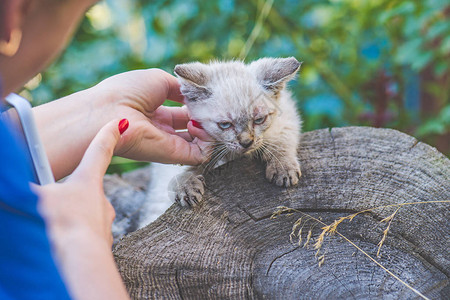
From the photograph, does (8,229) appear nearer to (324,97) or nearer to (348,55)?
(324,97)

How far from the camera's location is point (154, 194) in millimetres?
2279

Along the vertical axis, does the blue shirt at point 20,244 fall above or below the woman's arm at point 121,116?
below

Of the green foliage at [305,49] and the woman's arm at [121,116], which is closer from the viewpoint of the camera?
the woman's arm at [121,116]

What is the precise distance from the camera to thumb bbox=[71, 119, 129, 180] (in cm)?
106

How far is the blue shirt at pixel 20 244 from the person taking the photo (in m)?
0.85

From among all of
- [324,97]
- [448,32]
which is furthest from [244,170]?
[448,32]

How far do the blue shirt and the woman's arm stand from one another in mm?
638

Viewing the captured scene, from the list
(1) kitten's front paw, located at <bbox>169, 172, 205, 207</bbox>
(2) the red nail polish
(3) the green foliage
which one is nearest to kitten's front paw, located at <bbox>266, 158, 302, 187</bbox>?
(1) kitten's front paw, located at <bbox>169, 172, 205, 207</bbox>

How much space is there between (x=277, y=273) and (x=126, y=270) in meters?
0.47

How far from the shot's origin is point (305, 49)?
3.12 meters

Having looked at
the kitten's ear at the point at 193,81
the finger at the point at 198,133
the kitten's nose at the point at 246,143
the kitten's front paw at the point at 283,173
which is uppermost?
the kitten's ear at the point at 193,81

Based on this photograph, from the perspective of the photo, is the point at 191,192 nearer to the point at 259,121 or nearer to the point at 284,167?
the point at 284,167

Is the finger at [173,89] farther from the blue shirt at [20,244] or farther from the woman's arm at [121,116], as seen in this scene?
the blue shirt at [20,244]

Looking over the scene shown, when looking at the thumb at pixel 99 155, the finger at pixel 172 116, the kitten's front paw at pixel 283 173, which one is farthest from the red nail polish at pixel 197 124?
the thumb at pixel 99 155
